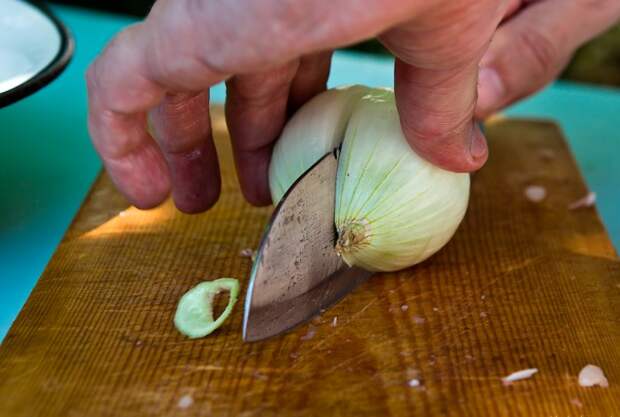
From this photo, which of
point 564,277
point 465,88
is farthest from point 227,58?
point 564,277

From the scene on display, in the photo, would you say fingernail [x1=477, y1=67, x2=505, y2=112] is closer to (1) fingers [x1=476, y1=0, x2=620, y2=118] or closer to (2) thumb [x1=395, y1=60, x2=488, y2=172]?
(1) fingers [x1=476, y1=0, x2=620, y2=118]

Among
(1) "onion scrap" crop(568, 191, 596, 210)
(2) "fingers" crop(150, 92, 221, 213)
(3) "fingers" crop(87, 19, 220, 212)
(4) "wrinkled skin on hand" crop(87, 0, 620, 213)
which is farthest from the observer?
(1) "onion scrap" crop(568, 191, 596, 210)

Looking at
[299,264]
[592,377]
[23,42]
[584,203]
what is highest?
[23,42]

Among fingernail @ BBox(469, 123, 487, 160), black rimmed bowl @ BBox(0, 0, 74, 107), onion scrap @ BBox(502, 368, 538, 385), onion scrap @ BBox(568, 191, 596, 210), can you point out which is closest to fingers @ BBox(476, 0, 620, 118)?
onion scrap @ BBox(568, 191, 596, 210)

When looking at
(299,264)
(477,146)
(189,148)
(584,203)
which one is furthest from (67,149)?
(584,203)

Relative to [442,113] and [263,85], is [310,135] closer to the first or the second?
[263,85]

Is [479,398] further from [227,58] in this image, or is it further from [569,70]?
[569,70]

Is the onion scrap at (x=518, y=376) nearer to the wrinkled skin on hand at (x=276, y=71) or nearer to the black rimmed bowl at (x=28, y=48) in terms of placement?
the wrinkled skin on hand at (x=276, y=71)
